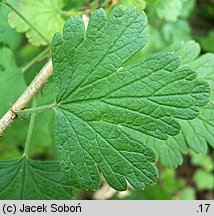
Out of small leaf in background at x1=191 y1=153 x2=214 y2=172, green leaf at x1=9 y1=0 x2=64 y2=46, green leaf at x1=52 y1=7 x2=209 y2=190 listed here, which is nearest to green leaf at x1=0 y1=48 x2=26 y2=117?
green leaf at x1=9 y1=0 x2=64 y2=46

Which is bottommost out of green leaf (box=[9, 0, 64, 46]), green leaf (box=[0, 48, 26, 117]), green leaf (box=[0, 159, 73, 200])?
green leaf (box=[0, 159, 73, 200])

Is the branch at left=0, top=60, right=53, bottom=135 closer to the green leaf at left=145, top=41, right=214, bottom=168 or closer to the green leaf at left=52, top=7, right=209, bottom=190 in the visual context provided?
the green leaf at left=52, top=7, right=209, bottom=190

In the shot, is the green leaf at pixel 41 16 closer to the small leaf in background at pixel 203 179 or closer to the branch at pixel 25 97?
the branch at pixel 25 97

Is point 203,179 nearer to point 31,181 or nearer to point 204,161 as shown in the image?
point 204,161

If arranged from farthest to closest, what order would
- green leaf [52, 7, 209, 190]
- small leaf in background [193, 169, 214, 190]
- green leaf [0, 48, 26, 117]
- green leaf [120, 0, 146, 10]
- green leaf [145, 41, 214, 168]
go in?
Answer: small leaf in background [193, 169, 214, 190], green leaf [0, 48, 26, 117], green leaf [145, 41, 214, 168], green leaf [120, 0, 146, 10], green leaf [52, 7, 209, 190]

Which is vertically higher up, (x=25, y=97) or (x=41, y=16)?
(x=41, y=16)

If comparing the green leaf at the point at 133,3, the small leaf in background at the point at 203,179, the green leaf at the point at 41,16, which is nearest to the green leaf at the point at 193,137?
the green leaf at the point at 133,3

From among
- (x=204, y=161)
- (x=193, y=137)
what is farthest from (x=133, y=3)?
(x=204, y=161)

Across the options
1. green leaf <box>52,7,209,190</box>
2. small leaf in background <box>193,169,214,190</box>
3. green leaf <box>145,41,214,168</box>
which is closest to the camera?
green leaf <box>52,7,209,190</box>
